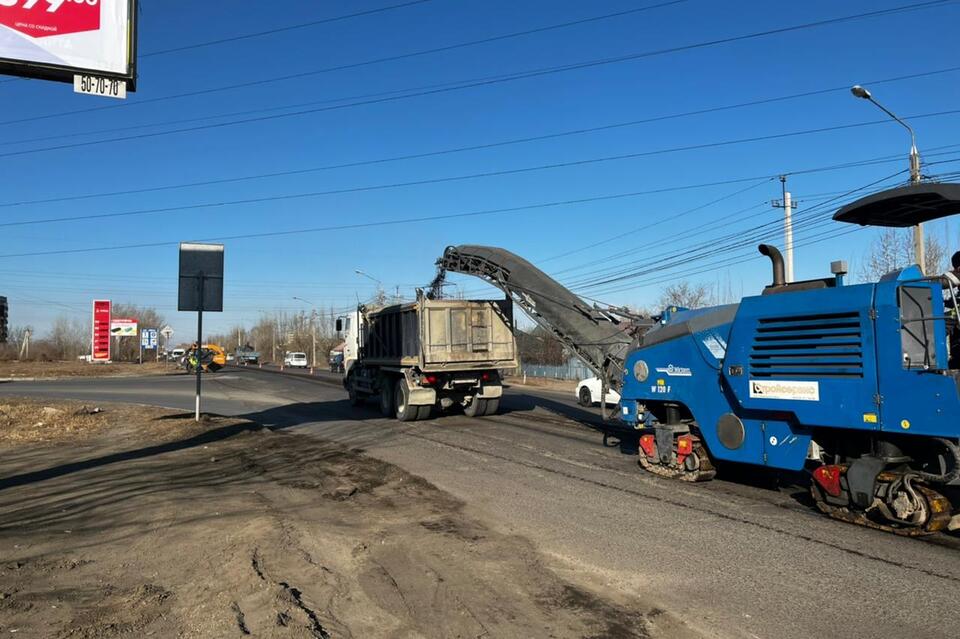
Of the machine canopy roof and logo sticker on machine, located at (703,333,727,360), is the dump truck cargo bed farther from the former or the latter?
the machine canopy roof

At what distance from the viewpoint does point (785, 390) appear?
24.4ft

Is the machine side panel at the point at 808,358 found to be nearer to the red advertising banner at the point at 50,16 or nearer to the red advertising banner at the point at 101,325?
the red advertising banner at the point at 50,16

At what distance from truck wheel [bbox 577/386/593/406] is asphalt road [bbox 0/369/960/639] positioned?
874cm

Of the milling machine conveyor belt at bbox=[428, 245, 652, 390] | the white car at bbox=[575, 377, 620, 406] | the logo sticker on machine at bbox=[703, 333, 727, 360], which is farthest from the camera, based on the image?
the white car at bbox=[575, 377, 620, 406]

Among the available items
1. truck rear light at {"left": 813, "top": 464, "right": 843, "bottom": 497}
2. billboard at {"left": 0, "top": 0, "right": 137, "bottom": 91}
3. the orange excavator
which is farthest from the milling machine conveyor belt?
the orange excavator

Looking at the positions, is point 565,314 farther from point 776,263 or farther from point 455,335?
point 776,263

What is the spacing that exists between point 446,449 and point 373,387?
26.3 ft

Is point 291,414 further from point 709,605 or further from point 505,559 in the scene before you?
point 709,605

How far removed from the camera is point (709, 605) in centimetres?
471

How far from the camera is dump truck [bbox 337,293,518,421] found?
648 inches

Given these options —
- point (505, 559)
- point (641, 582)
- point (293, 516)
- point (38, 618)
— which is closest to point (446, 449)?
point (293, 516)

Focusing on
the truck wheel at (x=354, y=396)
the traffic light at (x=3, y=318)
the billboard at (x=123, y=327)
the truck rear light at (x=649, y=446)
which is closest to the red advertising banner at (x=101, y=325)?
the billboard at (x=123, y=327)

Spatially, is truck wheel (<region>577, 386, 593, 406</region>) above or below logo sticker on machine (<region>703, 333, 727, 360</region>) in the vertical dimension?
below

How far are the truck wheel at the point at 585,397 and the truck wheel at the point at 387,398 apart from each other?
6.59m
